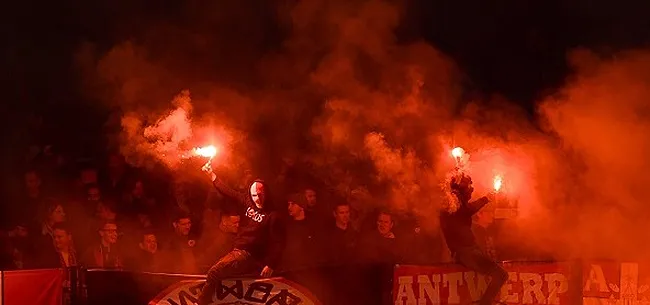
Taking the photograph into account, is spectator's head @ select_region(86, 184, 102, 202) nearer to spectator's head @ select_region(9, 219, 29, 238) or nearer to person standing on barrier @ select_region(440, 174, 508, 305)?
spectator's head @ select_region(9, 219, 29, 238)

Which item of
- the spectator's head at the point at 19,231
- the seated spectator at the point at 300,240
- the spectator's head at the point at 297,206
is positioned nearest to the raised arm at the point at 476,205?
the seated spectator at the point at 300,240

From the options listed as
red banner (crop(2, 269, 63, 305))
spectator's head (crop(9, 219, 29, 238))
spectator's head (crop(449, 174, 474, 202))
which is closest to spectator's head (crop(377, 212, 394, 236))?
spectator's head (crop(449, 174, 474, 202))

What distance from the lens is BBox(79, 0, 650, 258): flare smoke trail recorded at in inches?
393

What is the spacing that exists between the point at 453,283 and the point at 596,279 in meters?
1.27

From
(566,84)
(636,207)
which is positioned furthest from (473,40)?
(636,207)

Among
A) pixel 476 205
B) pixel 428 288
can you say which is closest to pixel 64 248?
pixel 428 288

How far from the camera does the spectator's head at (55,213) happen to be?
8867mm

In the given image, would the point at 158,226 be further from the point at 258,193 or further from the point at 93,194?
the point at 258,193

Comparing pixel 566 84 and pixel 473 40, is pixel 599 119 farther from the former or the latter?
pixel 473 40

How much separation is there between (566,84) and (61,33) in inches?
266

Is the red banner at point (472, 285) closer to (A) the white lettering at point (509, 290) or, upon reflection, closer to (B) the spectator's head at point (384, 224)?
(A) the white lettering at point (509, 290)

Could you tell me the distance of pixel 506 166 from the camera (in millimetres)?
10297

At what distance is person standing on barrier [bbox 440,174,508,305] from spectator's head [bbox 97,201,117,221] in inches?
130

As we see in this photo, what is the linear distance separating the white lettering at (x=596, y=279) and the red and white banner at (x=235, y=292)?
2.66 metres
